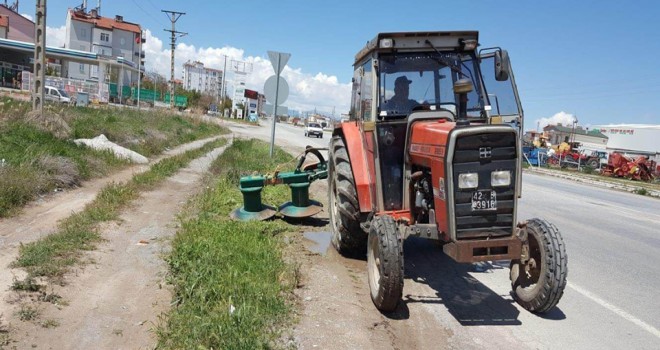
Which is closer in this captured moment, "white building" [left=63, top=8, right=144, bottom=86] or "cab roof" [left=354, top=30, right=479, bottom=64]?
"cab roof" [left=354, top=30, right=479, bottom=64]

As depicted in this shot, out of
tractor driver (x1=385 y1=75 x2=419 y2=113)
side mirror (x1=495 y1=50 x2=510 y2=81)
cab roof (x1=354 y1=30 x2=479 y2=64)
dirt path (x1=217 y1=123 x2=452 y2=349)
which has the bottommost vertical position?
dirt path (x1=217 y1=123 x2=452 y2=349)

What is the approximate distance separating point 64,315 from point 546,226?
4.27m

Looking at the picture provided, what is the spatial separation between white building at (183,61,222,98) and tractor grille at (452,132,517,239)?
142 metres

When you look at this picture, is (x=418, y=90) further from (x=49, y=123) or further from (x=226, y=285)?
(x=49, y=123)

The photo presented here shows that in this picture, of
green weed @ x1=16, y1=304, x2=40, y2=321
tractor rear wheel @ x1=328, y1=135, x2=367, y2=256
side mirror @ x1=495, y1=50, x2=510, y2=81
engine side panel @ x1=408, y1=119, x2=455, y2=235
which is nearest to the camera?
green weed @ x1=16, y1=304, x2=40, y2=321

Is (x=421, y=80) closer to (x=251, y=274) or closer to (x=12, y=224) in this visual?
(x=251, y=274)

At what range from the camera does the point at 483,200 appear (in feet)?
14.7

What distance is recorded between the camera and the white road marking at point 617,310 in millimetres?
4719

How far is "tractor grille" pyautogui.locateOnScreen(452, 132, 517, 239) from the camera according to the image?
439cm

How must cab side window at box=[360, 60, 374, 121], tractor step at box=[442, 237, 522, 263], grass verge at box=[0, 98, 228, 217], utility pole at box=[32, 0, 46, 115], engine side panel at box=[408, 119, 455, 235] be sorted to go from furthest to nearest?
utility pole at box=[32, 0, 46, 115]
grass verge at box=[0, 98, 228, 217]
cab side window at box=[360, 60, 374, 121]
engine side panel at box=[408, 119, 455, 235]
tractor step at box=[442, 237, 522, 263]

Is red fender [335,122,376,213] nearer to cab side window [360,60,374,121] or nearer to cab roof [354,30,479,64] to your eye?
cab side window [360,60,374,121]

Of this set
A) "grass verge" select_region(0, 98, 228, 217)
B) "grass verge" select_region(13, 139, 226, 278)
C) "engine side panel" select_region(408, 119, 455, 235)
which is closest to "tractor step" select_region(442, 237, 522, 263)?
"engine side panel" select_region(408, 119, 455, 235)

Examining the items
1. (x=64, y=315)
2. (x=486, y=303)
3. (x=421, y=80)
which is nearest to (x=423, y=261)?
(x=486, y=303)

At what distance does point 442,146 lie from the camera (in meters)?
4.47
